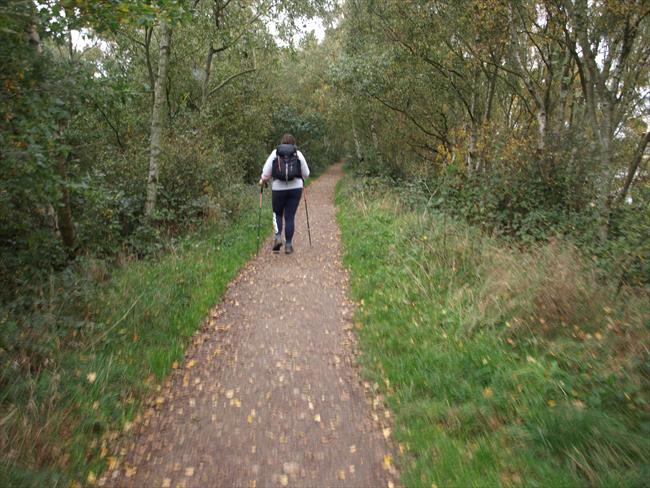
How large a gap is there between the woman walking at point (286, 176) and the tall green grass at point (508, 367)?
2.42m

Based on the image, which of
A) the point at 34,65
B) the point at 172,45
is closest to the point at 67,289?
the point at 34,65

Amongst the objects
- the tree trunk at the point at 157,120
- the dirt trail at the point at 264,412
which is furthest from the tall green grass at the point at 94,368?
the tree trunk at the point at 157,120

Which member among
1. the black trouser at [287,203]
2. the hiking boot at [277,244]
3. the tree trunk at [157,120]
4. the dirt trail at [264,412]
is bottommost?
the dirt trail at [264,412]

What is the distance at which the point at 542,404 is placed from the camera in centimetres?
332

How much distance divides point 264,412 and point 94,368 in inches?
61.0

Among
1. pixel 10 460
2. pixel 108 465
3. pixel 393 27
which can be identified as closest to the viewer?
pixel 10 460

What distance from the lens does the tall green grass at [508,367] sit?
114 inches

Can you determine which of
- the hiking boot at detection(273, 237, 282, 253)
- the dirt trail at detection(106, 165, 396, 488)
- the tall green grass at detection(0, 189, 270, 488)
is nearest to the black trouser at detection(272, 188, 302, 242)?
the hiking boot at detection(273, 237, 282, 253)

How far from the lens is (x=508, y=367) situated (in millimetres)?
3877

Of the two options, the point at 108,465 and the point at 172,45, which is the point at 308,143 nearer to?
the point at 172,45

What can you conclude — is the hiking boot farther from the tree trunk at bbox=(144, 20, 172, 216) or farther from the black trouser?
the tree trunk at bbox=(144, 20, 172, 216)

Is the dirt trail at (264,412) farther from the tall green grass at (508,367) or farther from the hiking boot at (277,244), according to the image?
the hiking boot at (277,244)

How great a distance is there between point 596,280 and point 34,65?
6631mm

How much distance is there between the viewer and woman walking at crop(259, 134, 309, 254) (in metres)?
8.22
